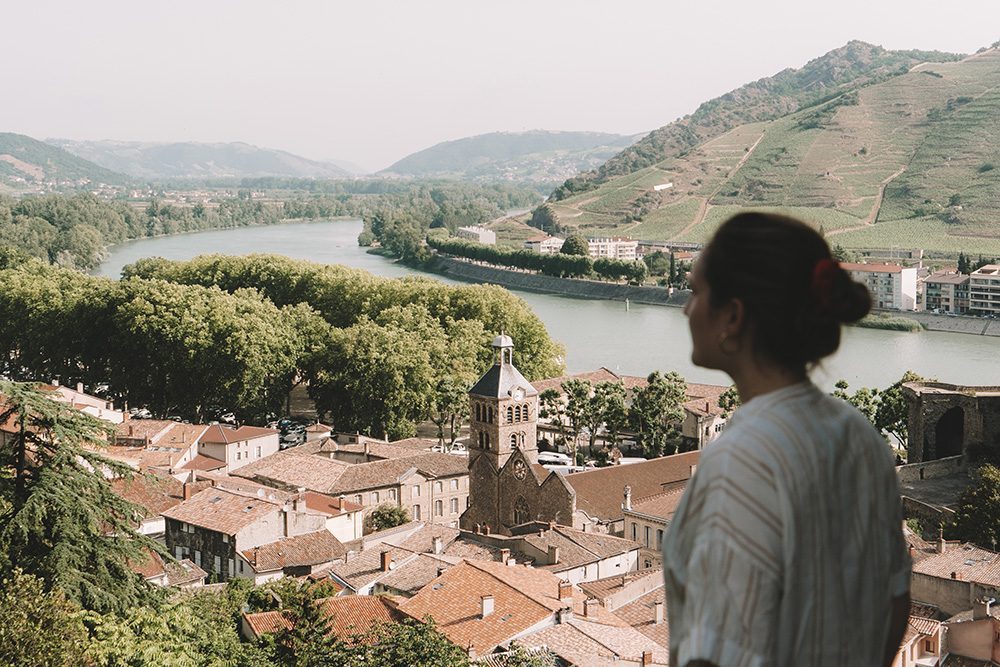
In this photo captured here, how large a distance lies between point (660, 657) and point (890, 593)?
12.2 metres

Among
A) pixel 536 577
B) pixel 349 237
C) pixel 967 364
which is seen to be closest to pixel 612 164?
pixel 349 237

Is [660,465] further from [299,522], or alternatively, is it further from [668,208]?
[668,208]

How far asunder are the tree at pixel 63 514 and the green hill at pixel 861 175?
76911 mm

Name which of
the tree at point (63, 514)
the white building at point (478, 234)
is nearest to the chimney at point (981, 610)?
the tree at point (63, 514)

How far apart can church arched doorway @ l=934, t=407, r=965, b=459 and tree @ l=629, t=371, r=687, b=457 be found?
21.2ft

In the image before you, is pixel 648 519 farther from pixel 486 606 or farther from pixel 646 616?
pixel 486 606

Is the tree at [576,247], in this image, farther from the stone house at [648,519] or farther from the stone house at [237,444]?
the stone house at [648,519]

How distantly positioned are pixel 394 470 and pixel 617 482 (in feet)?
17.1

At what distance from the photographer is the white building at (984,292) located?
2454 inches

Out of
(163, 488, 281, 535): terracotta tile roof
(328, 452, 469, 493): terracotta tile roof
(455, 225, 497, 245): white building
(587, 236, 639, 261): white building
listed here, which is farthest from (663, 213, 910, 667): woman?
(455, 225, 497, 245): white building

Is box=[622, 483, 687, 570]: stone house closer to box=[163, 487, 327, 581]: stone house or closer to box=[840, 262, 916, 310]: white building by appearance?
box=[163, 487, 327, 581]: stone house

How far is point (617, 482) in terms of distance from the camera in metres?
25.1

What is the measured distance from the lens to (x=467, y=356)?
132 feet

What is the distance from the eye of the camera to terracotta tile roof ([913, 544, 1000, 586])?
17.4 m
